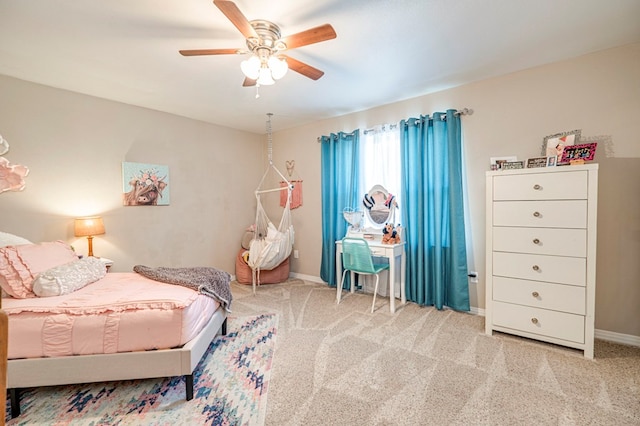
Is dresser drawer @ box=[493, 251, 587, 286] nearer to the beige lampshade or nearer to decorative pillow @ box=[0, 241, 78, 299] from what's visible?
decorative pillow @ box=[0, 241, 78, 299]

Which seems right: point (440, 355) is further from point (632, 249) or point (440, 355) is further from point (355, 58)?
point (355, 58)

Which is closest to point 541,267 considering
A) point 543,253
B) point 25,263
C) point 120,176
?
point 543,253

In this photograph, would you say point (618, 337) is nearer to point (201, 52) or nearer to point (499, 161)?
point (499, 161)

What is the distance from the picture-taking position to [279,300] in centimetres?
349

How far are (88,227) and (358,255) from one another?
281cm

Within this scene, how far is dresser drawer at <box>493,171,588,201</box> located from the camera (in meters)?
2.11

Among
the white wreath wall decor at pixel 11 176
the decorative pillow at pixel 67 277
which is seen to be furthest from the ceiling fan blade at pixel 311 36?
the decorative pillow at pixel 67 277

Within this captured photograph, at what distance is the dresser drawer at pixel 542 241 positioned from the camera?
2131 mm

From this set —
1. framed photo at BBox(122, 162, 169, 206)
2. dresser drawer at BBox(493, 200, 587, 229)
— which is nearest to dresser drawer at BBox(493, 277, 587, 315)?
dresser drawer at BBox(493, 200, 587, 229)

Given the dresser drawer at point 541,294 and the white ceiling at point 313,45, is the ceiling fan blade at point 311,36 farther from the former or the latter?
the dresser drawer at point 541,294

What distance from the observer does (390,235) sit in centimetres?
328

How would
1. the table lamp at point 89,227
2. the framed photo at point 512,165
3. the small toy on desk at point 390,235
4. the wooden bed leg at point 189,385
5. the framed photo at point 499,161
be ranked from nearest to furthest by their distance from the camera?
the wooden bed leg at point 189,385, the framed photo at point 512,165, the framed photo at point 499,161, the table lamp at point 89,227, the small toy on desk at point 390,235

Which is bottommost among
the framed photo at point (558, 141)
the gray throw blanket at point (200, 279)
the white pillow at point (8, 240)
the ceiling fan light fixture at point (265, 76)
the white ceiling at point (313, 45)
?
the gray throw blanket at point (200, 279)

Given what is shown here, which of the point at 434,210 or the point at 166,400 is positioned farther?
the point at 434,210
